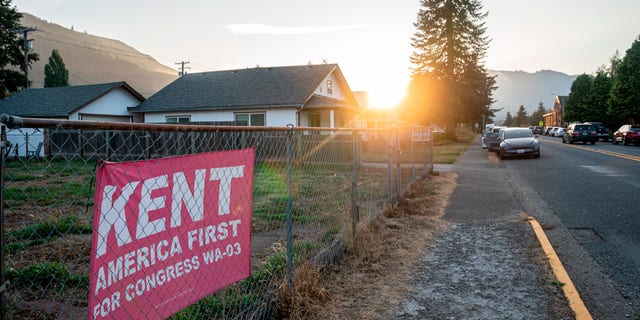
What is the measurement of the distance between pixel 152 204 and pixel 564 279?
4.43 m

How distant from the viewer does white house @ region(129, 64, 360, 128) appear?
79.9ft

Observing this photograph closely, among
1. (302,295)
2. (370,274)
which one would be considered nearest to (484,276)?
(370,274)

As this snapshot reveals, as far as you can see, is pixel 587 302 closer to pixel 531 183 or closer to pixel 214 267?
pixel 214 267

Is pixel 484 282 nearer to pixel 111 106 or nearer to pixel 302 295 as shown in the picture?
pixel 302 295

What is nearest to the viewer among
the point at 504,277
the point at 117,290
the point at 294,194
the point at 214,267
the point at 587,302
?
the point at 117,290

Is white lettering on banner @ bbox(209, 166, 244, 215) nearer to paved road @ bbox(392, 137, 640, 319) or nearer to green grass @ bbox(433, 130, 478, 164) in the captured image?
paved road @ bbox(392, 137, 640, 319)

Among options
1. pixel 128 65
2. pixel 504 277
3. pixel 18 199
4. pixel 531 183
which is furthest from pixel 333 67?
pixel 128 65

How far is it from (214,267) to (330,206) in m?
5.30

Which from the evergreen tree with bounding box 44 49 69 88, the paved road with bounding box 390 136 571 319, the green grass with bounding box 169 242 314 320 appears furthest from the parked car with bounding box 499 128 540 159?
the evergreen tree with bounding box 44 49 69 88

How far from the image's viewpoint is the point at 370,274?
16.8 feet

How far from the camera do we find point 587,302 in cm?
425

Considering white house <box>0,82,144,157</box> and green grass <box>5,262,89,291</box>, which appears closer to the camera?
green grass <box>5,262,89,291</box>

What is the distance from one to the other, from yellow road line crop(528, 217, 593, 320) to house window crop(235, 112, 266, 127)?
62.7 ft

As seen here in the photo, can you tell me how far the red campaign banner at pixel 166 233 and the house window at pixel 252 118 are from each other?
2151 cm
